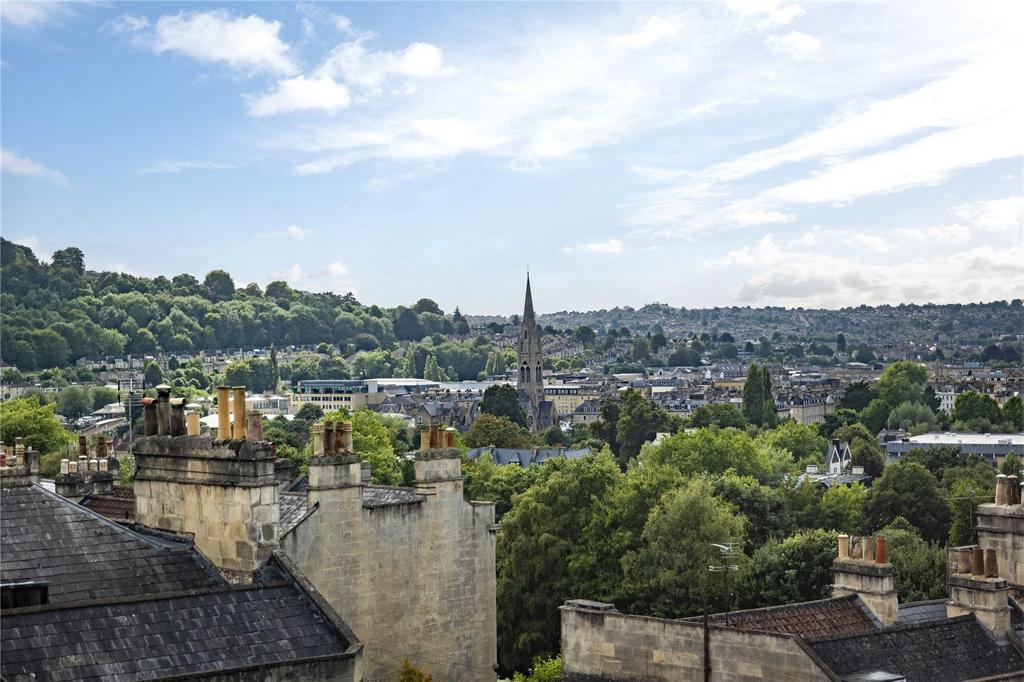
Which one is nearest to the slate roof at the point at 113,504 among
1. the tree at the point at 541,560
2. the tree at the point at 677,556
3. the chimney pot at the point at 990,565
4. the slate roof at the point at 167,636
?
the slate roof at the point at 167,636

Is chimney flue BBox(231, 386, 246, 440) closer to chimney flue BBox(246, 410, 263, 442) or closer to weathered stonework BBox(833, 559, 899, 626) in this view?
chimney flue BBox(246, 410, 263, 442)

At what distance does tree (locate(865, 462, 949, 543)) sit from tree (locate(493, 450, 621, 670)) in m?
24.3

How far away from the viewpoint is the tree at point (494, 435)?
504ft

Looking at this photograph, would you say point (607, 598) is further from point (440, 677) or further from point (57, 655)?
point (57, 655)

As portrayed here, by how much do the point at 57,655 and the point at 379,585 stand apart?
8.94 metres

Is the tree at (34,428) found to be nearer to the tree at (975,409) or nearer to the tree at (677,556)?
the tree at (677,556)

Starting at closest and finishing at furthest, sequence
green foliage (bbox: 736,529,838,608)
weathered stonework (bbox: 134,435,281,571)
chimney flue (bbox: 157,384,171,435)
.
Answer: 1. weathered stonework (bbox: 134,435,281,571)
2. chimney flue (bbox: 157,384,171,435)
3. green foliage (bbox: 736,529,838,608)

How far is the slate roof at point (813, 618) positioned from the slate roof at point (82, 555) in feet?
34.5

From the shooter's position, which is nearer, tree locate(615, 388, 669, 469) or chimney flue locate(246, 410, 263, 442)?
chimney flue locate(246, 410, 263, 442)

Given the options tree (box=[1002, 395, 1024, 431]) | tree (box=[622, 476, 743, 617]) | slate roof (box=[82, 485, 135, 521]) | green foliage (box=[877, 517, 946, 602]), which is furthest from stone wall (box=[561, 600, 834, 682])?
tree (box=[1002, 395, 1024, 431])

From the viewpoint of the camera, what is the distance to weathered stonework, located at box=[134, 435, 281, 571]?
20.5 meters

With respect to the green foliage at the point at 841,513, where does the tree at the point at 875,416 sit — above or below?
below

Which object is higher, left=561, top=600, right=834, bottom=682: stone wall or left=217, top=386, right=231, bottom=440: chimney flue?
left=217, top=386, right=231, bottom=440: chimney flue

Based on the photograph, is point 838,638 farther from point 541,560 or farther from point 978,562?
point 541,560
